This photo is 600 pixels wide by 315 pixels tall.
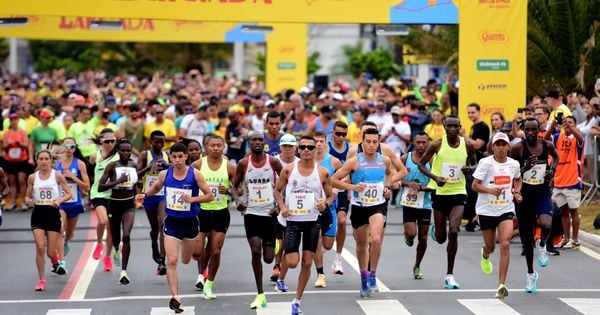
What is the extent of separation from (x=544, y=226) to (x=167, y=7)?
863 centimetres

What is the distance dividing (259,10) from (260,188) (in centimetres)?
810

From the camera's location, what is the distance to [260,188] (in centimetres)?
1509

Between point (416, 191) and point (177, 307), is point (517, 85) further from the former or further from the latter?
point (177, 307)

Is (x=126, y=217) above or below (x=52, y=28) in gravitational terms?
below

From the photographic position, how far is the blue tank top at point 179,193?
14.8 meters

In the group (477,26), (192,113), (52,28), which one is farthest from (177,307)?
(52,28)

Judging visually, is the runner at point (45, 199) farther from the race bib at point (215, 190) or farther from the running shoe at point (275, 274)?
the running shoe at point (275, 274)

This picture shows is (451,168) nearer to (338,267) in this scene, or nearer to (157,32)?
(338,267)

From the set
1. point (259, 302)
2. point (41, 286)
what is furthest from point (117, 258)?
point (259, 302)

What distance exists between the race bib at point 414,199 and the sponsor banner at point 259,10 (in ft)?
22.1

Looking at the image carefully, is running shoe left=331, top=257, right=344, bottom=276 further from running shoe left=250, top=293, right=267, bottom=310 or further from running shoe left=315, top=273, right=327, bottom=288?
running shoe left=250, top=293, right=267, bottom=310

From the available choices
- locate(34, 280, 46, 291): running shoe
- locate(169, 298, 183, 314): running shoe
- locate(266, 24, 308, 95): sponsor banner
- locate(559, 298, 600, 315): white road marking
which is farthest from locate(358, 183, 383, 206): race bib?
locate(266, 24, 308, 95): sponsor banner

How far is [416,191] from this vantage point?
1652cm

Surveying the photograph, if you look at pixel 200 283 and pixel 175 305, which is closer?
pixel 175 305
